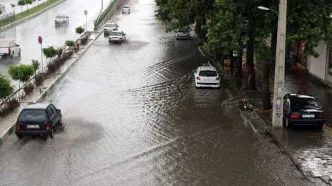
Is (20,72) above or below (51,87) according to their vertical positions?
above

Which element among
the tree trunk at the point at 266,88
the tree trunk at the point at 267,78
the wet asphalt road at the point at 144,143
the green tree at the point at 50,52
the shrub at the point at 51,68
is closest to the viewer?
the wet asphalt road at the point at 144,143

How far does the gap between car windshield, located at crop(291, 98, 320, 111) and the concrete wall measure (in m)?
9.69

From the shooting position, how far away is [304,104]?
21969 millimetres

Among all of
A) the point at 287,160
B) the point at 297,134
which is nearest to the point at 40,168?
the point at 287,160

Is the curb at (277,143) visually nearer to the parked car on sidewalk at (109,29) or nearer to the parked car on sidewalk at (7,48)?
the parked car on sidewalk at (7,48)

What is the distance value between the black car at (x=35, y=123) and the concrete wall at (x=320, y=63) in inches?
681

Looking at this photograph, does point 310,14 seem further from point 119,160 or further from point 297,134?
point 119,160

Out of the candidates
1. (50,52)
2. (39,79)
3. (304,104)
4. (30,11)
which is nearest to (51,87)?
(39,79)

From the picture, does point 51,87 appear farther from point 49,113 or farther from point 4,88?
point 49,113

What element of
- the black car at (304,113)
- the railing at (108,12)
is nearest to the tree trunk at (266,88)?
the black car at (304,113)

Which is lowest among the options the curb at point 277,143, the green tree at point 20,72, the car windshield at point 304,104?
the curb at point 277,143

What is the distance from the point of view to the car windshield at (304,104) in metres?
21.8

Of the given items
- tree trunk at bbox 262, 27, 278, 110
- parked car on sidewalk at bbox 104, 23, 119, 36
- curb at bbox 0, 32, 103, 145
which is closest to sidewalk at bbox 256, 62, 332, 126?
tree trunk at bbox 262, 27, 278, 110

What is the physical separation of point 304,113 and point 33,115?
34.9 feet
